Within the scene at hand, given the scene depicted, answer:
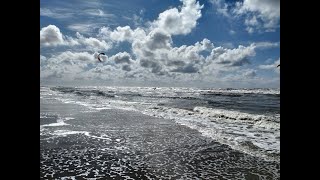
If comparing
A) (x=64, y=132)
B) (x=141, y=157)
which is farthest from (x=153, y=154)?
(x=64, y=132)

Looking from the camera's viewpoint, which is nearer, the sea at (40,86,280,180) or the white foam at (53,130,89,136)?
the sea at (40,86,280,180)

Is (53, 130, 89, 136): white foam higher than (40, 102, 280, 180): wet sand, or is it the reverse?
(53, 130, 89, 136): white foam

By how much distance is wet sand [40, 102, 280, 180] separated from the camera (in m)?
7.64

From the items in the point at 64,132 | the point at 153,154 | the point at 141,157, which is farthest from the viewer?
the point at 64,132

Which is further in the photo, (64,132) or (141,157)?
(64,132)

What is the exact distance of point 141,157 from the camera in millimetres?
9359

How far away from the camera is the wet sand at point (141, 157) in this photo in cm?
764

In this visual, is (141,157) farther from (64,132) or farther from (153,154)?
(64,132)

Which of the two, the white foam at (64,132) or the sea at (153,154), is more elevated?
the white foam at (64,132)
